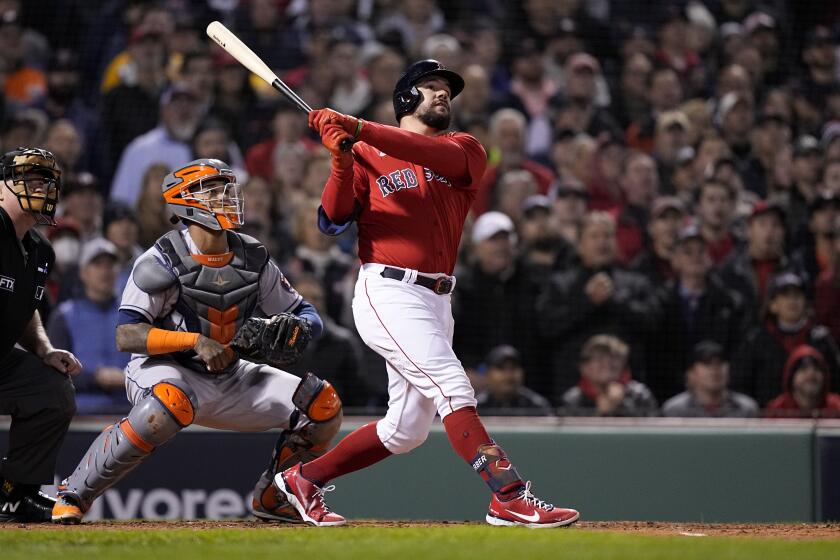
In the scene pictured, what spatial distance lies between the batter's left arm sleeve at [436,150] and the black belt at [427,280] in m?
0.39

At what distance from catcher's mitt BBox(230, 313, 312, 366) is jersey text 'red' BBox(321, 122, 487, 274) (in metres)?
0.38

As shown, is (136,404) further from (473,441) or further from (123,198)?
(123,198)

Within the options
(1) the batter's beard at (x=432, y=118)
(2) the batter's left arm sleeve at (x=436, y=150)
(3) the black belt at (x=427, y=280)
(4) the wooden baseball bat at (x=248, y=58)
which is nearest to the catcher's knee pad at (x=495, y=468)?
(3) the black belt at (x=427, y=280)

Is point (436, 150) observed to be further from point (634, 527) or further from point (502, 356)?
point (502, 356)

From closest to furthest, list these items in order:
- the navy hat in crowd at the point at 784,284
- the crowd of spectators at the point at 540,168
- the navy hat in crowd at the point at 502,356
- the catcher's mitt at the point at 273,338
Answer: the catcher's mitt at the point at 273,338 → the navy hat in crowd at the point at 502,356 → the crowd of spectators at the point at 540,168 → the navy hat in crowd at the point at 784,284

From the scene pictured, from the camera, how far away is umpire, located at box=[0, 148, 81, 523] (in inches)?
193

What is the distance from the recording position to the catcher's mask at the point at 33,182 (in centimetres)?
486

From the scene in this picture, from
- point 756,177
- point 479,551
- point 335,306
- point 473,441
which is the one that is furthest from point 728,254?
point 479,551

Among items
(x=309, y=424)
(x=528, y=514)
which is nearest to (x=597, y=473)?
(x=309, y=424)

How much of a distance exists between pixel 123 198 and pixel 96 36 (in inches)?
77.0

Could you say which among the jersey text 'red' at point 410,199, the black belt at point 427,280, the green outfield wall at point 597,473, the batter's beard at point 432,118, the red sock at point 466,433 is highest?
the batter's beard at point 432,118

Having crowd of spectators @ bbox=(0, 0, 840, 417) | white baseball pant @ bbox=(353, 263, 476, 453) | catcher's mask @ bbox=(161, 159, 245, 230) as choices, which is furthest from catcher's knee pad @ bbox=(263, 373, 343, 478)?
crowd of spectators @ bbox=(0, 0, 840, 417)

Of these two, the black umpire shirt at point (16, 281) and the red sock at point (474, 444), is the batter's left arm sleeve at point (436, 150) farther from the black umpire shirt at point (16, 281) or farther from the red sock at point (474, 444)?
the black umpire shirt at point (16, 281)

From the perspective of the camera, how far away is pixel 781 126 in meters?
9.57
